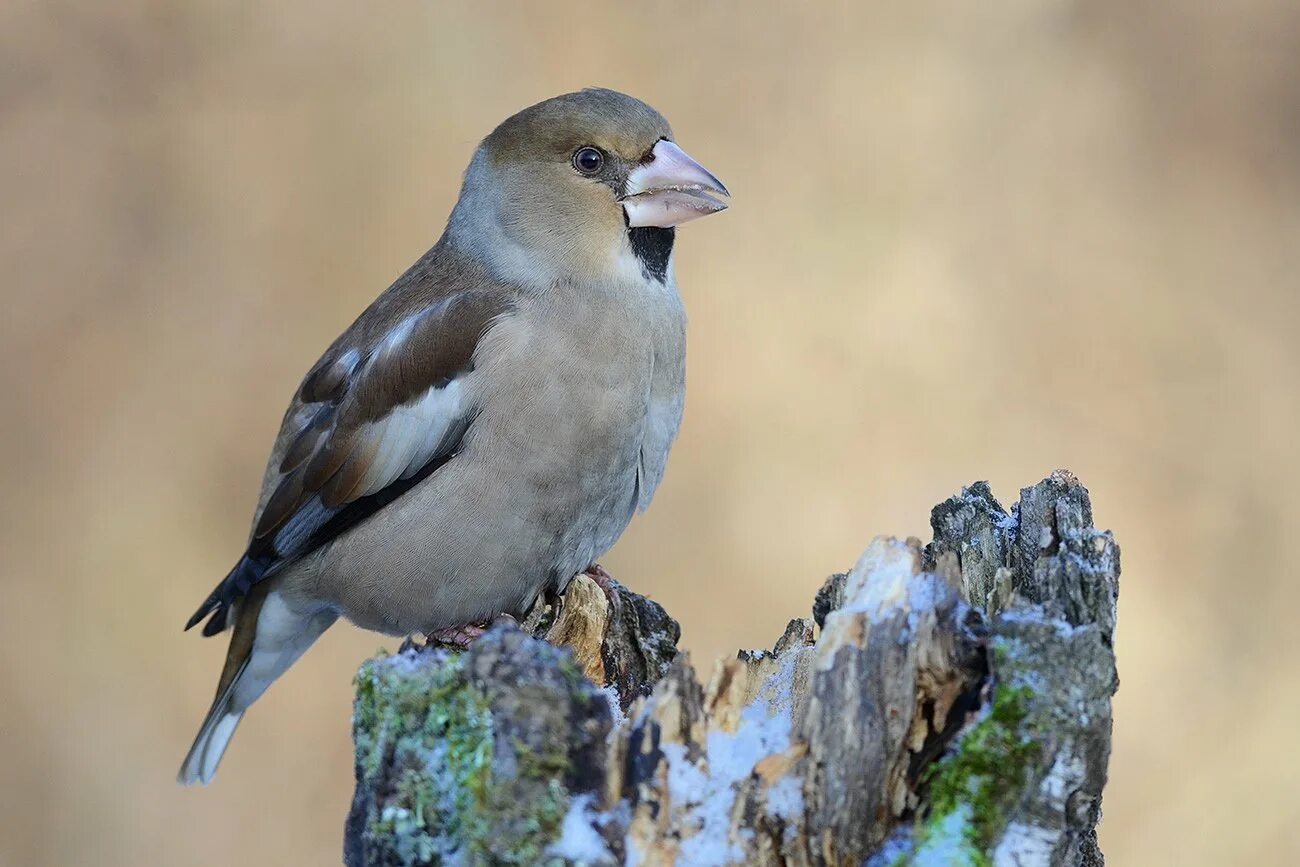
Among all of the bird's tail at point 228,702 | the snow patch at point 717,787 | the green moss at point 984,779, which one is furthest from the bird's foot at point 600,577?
the green moss at point 984,779

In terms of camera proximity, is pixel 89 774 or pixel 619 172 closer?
pixel 619 172

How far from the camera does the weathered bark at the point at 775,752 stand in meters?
2.13

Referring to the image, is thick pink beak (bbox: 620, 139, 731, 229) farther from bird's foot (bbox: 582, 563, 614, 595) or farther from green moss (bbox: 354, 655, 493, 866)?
green moss (bbox: 354, 655, 493, 866)

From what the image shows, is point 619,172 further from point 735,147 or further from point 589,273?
point 735,147

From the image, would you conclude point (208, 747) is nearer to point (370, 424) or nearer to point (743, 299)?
point (370, 424)

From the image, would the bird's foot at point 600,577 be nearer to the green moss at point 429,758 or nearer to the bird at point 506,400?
the bird at point 506,400

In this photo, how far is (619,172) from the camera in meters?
3.78

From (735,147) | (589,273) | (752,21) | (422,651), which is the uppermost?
(752,21)

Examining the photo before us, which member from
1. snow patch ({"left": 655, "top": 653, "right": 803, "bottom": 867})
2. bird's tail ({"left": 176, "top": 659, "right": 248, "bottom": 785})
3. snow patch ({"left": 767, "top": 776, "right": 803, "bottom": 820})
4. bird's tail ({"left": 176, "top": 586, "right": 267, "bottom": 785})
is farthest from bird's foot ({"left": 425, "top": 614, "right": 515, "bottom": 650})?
snow patch ({"left": 767, "top": 776, "right": 803, "bottom": 820})

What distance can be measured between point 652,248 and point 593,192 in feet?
0.75

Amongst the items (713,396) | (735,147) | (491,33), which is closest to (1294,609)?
(713,396)

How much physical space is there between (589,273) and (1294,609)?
382 cm

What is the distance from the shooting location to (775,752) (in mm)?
2297

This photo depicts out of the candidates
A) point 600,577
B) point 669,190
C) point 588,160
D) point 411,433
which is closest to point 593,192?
point 588,160
